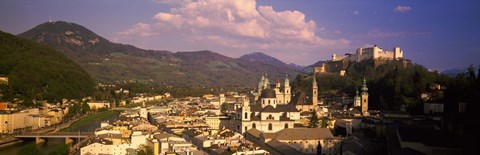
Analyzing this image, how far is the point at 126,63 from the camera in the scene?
152 meters

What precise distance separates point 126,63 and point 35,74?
97415 millimetres

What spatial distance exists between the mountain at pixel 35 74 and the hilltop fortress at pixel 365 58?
30.5m

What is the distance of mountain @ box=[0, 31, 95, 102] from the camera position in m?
48.9

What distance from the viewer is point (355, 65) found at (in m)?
59.5

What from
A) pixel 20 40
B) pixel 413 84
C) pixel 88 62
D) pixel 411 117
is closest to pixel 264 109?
pixel 411 117

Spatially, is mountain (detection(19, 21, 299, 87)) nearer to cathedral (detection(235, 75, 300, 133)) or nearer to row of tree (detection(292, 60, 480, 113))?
row of tree (detection(292, 60, 480, 113))

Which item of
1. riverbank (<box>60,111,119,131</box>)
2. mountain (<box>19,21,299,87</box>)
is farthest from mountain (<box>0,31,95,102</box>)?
mountain (<box>19,21,299,87</box>)

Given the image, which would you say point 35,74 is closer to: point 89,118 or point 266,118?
point 89,118

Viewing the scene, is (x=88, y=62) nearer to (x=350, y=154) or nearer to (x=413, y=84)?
(x=413, y=84)

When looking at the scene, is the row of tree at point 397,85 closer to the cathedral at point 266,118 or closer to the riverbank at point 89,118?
the cathedral at point 266,118

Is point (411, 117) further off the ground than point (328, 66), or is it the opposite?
point (328, 66)

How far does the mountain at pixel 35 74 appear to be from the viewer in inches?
1925

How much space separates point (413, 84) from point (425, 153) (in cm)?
2494

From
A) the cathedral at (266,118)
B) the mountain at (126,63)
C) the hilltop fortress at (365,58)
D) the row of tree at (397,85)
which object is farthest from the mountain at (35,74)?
the mountain at (126,63)
